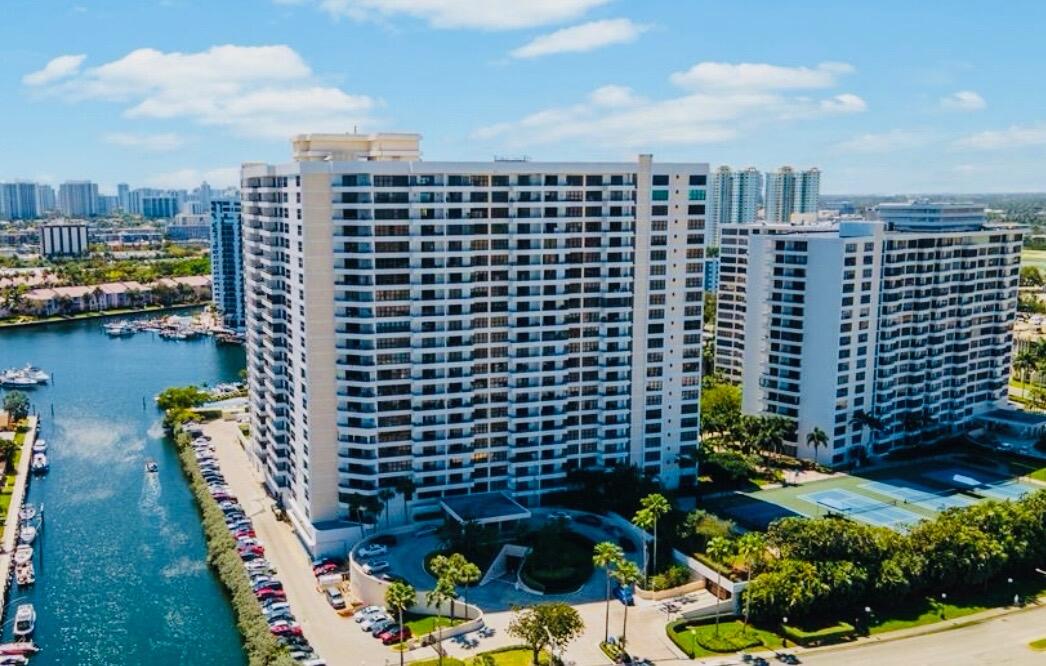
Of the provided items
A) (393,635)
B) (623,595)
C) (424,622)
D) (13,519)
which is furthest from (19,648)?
(623,595)

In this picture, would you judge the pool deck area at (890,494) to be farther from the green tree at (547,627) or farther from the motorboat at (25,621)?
the motorboat at (25,621)

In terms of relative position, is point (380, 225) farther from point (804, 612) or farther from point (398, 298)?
point (804, 612)

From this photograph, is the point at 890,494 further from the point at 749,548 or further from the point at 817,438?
the point at 749,548

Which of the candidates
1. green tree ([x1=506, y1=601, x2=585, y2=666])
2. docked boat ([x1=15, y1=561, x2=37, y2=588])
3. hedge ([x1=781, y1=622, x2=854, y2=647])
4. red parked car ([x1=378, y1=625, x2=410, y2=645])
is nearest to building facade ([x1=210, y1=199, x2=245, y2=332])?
docked boat ([x1=15, y1=561, x2=37, y2=588])

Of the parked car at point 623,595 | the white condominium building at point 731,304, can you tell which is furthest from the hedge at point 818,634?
the white condominium building at point 731,304

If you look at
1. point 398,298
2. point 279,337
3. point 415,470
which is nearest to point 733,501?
point 415,470
